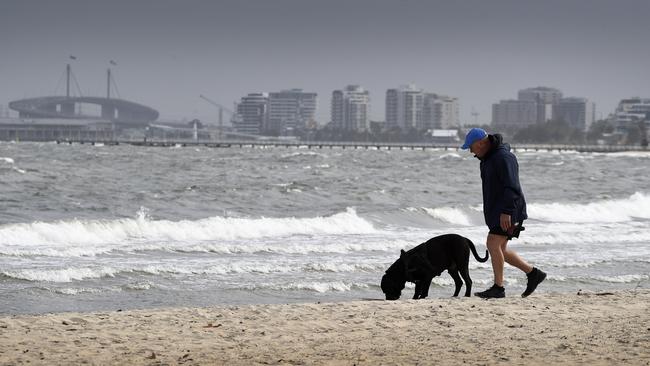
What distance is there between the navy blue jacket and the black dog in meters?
0.78

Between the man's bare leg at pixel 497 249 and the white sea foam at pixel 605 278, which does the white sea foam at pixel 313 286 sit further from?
the man's bare leg at pixel 497 249

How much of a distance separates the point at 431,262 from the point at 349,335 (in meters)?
2.21

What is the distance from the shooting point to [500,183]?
26.8 ft

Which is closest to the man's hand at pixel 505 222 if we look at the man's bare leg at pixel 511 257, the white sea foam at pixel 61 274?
the man's bare leg at pixel 511 257

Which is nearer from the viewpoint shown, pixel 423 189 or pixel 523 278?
pixel 523 278

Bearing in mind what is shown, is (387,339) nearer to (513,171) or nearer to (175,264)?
(513,171)

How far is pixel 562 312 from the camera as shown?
25.8ft

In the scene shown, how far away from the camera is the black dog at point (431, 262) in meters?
8.97

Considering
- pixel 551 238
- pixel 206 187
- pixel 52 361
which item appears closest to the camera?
pixel 52 361

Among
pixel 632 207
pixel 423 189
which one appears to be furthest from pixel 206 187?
pixel 632 207

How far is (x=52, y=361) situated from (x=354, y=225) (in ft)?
48.8

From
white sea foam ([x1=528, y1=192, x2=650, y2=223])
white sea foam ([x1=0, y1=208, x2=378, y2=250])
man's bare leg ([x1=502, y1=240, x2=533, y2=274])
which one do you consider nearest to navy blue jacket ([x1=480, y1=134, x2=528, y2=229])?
man's bare leg ([x1=502, y1=240, x2=533, y2=274])

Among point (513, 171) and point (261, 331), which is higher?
point (513, 171)

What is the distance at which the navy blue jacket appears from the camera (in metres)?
8.13
